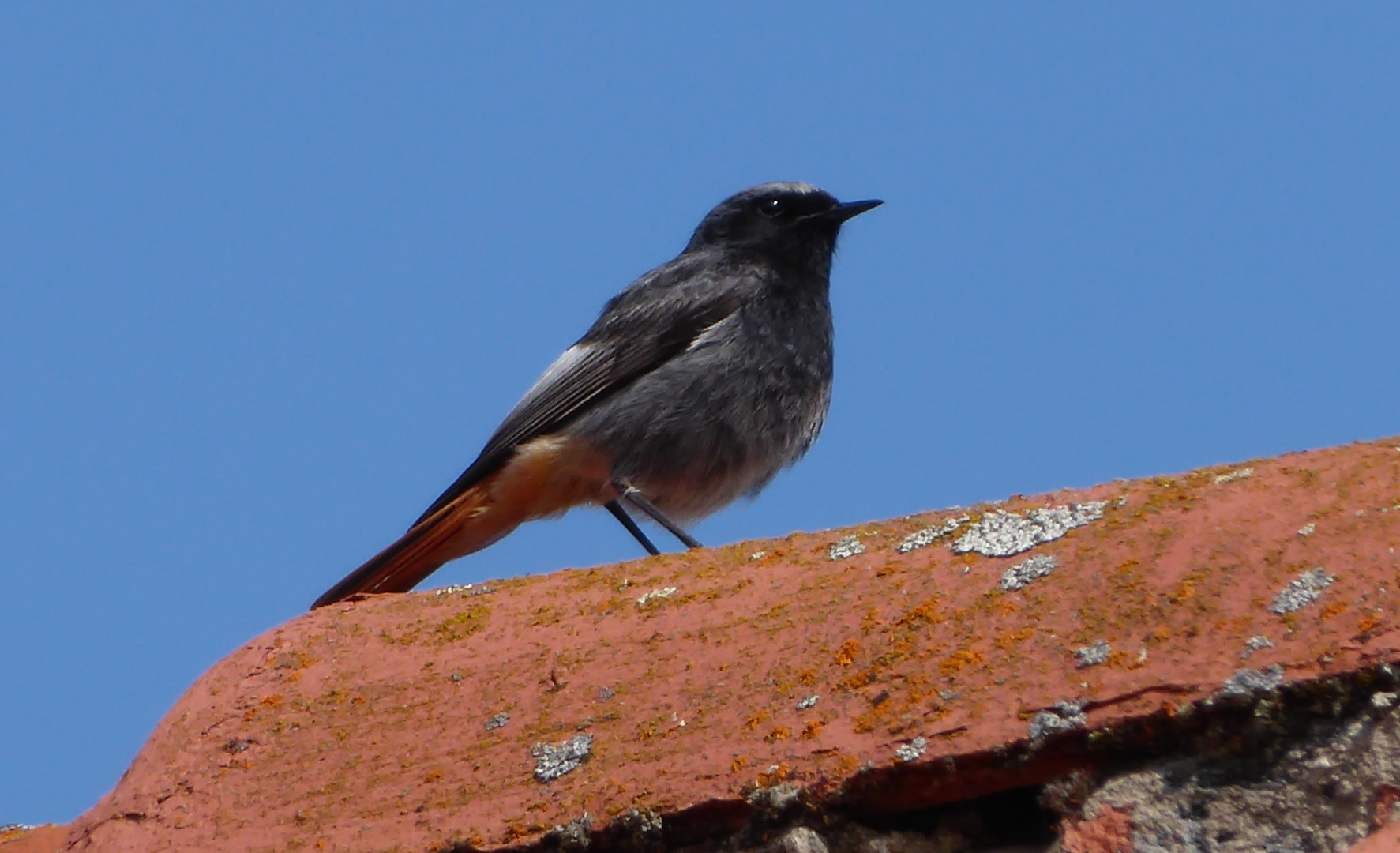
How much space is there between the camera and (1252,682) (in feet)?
6.51

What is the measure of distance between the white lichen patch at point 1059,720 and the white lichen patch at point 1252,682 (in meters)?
0.18

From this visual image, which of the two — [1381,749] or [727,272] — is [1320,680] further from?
[727,272]

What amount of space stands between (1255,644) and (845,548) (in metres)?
0.85

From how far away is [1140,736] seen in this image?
204 centimetres

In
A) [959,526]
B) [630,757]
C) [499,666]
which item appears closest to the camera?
[630,757]

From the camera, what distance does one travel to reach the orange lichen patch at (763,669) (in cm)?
211

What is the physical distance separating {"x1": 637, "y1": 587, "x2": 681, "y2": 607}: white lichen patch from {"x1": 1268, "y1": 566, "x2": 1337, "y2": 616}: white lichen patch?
1.07 metres

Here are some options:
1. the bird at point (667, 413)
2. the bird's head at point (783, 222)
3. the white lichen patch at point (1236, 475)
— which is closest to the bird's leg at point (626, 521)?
the bird at point (667, 413)

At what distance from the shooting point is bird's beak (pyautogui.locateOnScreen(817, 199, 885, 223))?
722cm

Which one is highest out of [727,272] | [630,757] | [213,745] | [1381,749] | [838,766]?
[727,272]

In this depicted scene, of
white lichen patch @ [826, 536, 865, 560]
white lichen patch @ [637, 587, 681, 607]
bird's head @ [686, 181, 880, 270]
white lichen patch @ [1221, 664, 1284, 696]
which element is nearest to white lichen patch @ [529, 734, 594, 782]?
white lichen patch @ [637, 587, 681, 607]

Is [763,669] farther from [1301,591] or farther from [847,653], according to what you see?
[1301,591]

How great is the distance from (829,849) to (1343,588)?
714mm

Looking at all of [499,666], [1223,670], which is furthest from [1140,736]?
[499,666]
